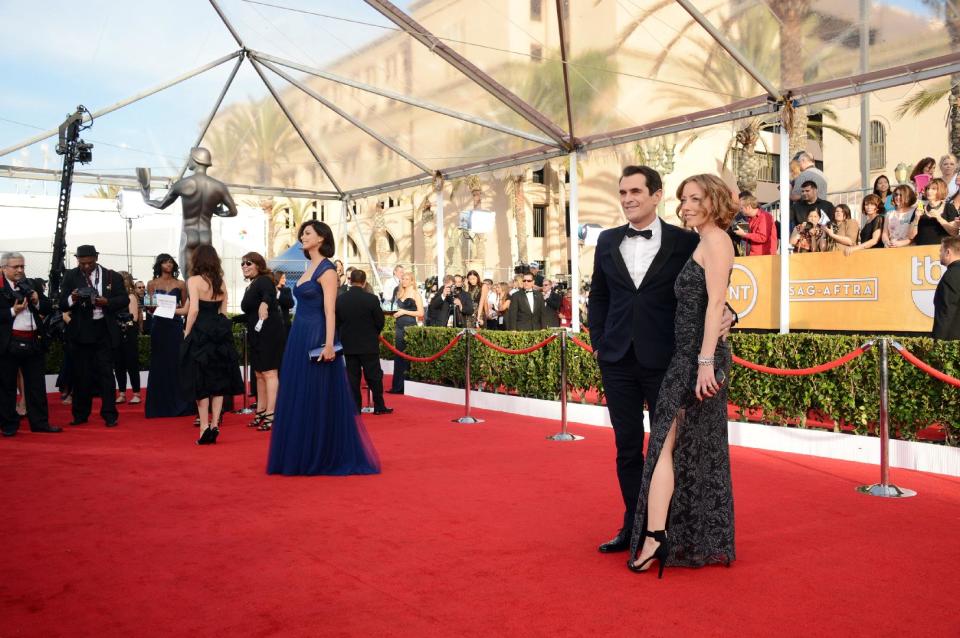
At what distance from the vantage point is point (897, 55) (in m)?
8.91

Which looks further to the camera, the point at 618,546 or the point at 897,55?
the point at 897,55

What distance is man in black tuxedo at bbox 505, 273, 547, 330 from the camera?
13703 mm

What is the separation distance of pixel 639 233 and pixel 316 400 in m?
3.67

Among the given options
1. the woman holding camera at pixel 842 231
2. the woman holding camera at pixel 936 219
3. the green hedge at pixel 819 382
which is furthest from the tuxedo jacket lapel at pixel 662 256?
the woman holding camera at pixel 842 231

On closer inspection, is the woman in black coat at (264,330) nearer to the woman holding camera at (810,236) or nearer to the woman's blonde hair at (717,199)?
the woman's blonde hair at (717,199)

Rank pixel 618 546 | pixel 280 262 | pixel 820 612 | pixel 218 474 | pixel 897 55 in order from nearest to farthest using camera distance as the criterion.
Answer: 1. pixel 820 612
2. pixel 618 546
3. pixel 218 474
4. pixel 897 55
5. pixel 280 262

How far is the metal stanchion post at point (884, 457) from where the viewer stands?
246 inches

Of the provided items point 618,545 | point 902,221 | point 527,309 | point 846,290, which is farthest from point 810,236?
point 618,545

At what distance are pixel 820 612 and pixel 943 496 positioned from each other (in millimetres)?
3080

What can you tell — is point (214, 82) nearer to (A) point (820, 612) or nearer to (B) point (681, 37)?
(B) point (681, 37)

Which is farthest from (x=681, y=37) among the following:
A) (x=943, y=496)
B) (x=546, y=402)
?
(x=943, y=496)

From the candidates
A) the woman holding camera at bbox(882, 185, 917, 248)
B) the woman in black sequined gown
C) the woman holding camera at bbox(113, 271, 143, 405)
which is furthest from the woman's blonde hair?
the woman holding camera at bbox(113, 271, 143, 405)

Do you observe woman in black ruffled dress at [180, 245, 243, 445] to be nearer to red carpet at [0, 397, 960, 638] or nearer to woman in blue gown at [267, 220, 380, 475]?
red carpet at [0, 397, 960, 638]

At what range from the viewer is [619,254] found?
178 inches
